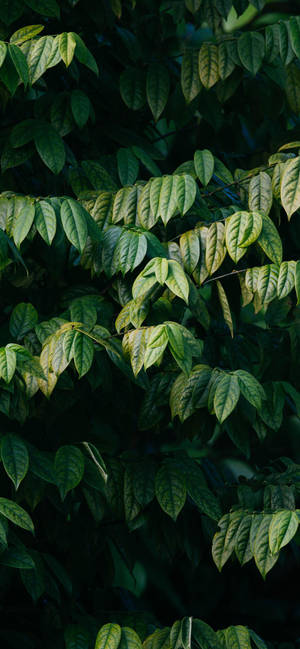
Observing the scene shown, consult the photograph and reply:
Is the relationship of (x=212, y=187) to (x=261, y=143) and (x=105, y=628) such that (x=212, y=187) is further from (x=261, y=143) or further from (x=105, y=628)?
(x=105, y=628)

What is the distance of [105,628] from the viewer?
5.55 feet

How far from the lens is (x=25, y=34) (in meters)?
1.91

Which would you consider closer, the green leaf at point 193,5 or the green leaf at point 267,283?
the green leaf at point 267,283

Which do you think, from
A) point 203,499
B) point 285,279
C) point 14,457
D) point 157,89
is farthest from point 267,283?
point 157,89

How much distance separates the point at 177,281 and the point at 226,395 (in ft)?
0.91

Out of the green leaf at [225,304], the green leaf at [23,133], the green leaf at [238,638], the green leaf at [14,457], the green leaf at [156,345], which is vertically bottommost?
the green leaf at [238,638]

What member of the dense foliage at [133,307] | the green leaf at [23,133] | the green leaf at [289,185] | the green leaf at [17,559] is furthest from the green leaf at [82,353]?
the green leaf at [23,133]

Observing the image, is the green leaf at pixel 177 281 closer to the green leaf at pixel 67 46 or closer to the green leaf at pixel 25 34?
the green leaf at pixel 67 46

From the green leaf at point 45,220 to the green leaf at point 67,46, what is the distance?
316mm

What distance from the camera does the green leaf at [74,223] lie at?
67.9 inches

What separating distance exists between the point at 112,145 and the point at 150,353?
1.12m

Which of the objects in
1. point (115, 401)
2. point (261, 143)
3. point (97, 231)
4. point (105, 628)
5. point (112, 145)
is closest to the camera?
point (105, 628)

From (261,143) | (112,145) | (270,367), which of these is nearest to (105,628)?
(270,367)

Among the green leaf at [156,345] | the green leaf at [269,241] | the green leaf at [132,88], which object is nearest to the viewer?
the green leaf at [156,345]
